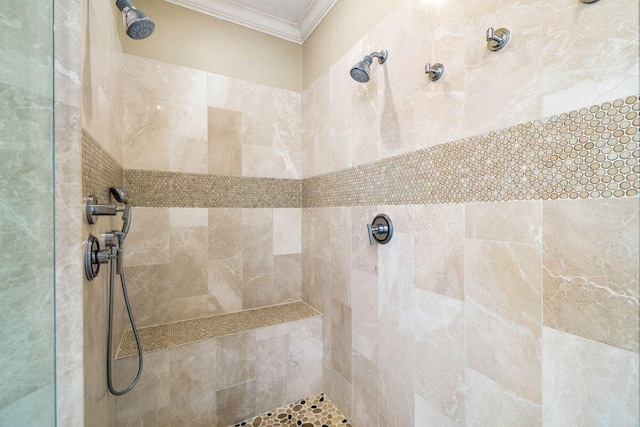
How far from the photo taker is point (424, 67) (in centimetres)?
109

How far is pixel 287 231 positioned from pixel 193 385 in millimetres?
1128

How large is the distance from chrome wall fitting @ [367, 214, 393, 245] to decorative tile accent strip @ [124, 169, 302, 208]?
950mm

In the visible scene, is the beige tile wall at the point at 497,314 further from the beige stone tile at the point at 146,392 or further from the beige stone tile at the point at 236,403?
the beige stone tile at the point at 146,392

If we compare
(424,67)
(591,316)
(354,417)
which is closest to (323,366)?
(354,417)

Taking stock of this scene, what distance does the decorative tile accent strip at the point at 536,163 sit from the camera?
23.6 inches

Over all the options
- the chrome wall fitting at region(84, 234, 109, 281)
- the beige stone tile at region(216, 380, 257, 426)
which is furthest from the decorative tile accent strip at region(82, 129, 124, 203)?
the beige stone tile at region(216, 380, 257, 426)

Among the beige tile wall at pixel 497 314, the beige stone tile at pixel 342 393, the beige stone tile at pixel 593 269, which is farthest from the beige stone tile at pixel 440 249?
the beige stone tile at pixel 342 393

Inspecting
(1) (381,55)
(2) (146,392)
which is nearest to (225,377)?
(2) (146,392)

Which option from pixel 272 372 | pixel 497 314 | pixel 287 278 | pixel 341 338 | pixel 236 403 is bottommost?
pixel 236 403

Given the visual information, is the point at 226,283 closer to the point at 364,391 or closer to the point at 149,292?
the point at 149,292

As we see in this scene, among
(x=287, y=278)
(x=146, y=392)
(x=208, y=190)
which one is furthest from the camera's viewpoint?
(x=287, y=278)

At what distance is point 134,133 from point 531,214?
78.5 inches

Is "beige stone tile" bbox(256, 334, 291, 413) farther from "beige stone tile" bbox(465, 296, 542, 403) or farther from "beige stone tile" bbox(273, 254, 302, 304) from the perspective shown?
"beige stone tile" bbox(465, 296, 542, 403)

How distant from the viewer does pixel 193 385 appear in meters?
1.47
